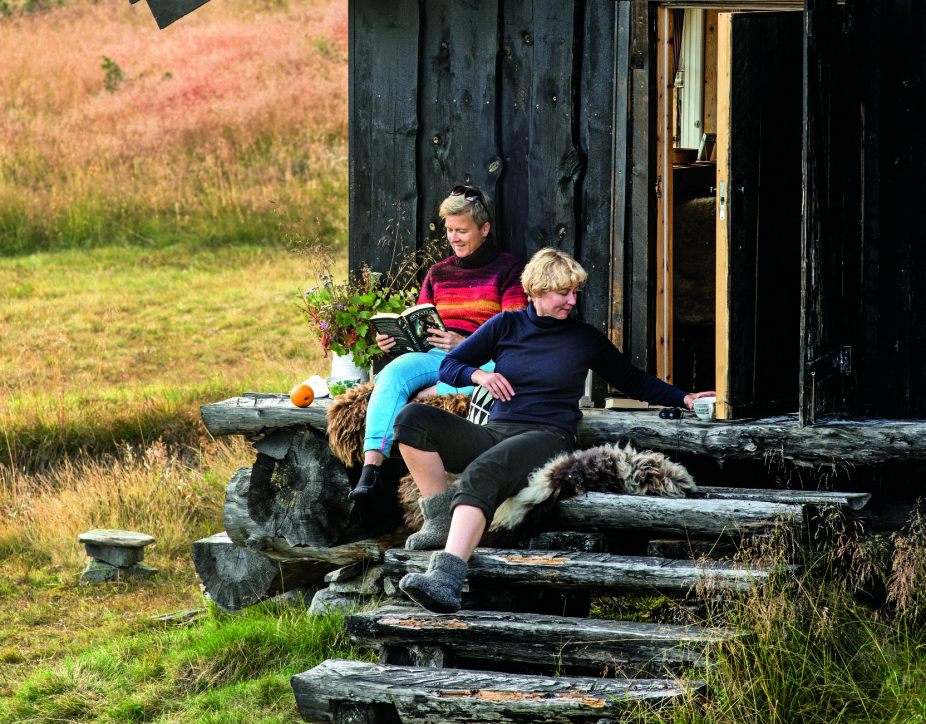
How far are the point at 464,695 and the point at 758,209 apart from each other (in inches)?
98.4

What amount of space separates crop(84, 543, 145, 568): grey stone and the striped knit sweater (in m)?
2.58

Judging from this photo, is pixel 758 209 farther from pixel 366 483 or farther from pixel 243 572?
pixel 243 572

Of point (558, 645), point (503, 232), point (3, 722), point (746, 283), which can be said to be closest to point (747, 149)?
point (746, 283)

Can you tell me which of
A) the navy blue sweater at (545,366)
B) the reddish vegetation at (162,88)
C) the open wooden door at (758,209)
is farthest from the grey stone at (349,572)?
the reddish vegetation at (162,88)

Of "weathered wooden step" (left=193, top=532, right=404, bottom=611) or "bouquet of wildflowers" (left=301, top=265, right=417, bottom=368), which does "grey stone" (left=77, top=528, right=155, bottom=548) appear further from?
"bouquet of wildflowers" (left=301, top=265, right=417, bottom=368)

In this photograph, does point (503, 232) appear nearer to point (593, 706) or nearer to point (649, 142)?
point (649, 142)

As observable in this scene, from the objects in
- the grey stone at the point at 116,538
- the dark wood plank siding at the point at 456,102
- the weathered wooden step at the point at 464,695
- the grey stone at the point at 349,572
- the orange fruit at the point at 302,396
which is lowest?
the grey stone at the point at 116,538

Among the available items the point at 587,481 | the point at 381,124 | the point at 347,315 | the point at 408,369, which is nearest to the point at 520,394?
the point at 587,481

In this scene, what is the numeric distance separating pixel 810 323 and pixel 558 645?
5.68 feet

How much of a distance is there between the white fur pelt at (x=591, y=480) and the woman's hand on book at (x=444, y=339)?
950 mm

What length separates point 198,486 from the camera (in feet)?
25.1

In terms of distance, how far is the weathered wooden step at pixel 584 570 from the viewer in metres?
4.22

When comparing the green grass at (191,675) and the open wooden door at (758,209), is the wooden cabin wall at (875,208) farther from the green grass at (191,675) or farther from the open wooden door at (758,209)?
the green grass at (191,675)

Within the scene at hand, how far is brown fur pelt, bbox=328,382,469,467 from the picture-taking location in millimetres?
5336
